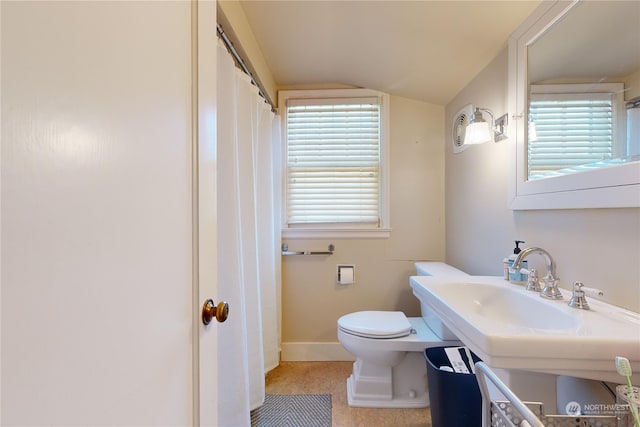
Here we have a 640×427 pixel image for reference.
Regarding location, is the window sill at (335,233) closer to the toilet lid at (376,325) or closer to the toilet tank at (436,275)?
the toilet tank at (436,275)

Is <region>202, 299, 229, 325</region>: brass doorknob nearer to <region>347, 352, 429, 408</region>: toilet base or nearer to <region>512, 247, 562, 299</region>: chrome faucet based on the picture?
<region>512, 247, 562, 299</region>: chrome faucet

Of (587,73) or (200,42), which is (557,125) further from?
(200,42)

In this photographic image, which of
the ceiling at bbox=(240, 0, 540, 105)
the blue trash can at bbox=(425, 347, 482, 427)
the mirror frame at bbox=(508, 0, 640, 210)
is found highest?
the ceiling at bbox=(240, 0, 540, 105)

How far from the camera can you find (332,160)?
2164 millimetres

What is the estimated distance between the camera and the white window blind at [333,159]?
2156mm

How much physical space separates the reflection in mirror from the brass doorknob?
1.26 m

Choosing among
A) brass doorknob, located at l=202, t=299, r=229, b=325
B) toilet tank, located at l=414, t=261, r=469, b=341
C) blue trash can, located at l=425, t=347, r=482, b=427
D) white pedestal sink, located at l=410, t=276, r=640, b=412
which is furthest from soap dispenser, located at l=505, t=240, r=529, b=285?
brass doorknob, located at l=202, t=299, r=229, b=325

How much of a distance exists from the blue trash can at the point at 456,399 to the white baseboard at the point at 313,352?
953 millimetres

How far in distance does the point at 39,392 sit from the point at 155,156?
1.23ft

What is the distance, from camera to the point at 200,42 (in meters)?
0.69

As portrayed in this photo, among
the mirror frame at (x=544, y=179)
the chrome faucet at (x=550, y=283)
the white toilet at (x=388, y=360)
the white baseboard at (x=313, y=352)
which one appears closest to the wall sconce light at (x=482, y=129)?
the mirror frame at (x=544, y=179)

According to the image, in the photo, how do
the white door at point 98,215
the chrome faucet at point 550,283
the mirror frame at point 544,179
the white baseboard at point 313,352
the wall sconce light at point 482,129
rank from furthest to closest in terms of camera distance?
1. the white baseboard at point 313,352
2. the wall sconce light at point 482,129
3. the chrome faucet at point 550,283
4. the mirror frame at point 544,179
5. the white door at point 98,215

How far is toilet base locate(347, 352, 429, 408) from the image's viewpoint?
1618 millimetres

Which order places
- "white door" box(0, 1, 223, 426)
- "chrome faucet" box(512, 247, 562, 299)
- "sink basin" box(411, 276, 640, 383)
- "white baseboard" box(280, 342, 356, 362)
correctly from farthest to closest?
"white baseboard" box(280, 342, 356, 362), "chrome faucet" box(512, 247, 562, 299), "sink basin" box(411, 276, 640, 383), "white door" box(0, 1, 223, 426)
